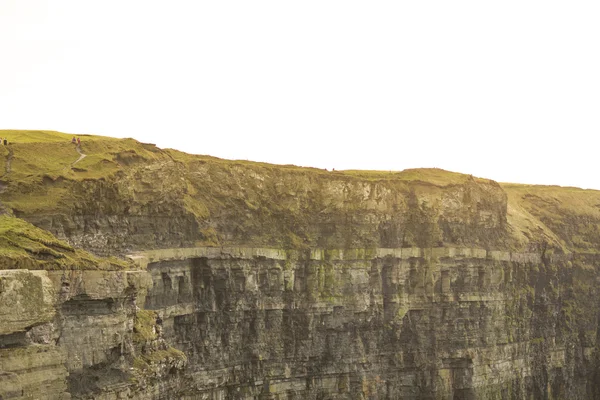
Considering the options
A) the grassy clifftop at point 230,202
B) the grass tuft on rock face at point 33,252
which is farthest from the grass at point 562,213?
the grass tuft on rock face at point 33,252

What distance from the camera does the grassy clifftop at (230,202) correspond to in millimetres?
40781

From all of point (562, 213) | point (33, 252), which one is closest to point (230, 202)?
point (33, 252)

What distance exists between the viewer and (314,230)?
6222cm

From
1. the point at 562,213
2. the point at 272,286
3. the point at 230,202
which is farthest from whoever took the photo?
the point at 562,213

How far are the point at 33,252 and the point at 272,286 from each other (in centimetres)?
3075

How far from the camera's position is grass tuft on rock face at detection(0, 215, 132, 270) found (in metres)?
26.5

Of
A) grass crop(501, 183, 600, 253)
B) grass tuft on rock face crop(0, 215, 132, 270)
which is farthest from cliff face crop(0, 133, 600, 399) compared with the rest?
grass crop(501, 183, 600, 253)

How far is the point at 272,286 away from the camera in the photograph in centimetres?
5722

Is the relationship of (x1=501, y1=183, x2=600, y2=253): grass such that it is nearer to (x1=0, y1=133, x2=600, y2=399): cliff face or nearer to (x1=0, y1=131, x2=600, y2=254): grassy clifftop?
(x1=0, y1=131, x2=600, y2=254): grassy clifftop

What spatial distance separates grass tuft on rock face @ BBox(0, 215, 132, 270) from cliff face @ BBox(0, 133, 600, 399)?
0.08 meters

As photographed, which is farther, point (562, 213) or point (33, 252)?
point (562, 213)

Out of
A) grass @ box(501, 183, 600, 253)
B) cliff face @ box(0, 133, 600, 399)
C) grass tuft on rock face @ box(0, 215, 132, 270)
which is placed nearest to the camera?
grass tuft on rock face @ box(0, 215, 132, 270)

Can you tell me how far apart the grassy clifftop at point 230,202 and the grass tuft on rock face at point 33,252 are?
323 inches

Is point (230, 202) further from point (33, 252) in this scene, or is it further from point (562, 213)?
point (562, 213)
